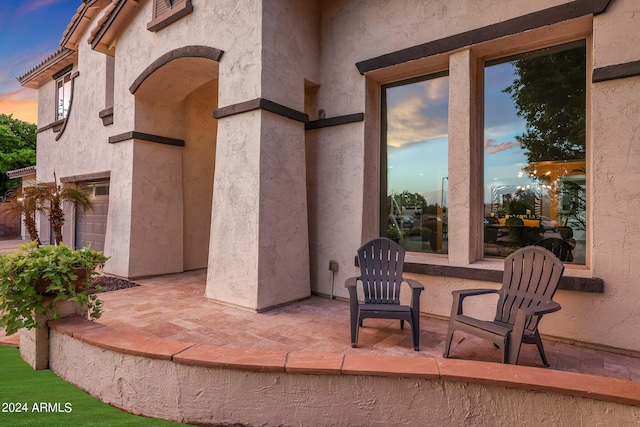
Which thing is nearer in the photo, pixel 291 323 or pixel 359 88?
pixel 291 323

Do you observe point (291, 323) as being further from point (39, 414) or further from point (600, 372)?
point (600, 372)

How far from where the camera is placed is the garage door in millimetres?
7977

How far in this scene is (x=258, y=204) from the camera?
4.65m

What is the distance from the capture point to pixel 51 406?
94.4 inches

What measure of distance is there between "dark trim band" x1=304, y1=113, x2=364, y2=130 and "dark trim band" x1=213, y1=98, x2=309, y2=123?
0.27 metres

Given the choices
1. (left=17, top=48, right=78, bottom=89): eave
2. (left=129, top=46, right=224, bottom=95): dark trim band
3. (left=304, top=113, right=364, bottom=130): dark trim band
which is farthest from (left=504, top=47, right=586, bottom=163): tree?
(left=17, top=48, right=78, bottom=89): eave

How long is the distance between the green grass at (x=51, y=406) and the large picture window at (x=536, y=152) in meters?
4.46

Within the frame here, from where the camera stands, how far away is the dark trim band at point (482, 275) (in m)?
3.51

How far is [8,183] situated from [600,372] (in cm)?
2961

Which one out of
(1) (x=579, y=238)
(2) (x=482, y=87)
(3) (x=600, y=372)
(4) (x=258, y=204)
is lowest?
(3) (x=600, y=372)

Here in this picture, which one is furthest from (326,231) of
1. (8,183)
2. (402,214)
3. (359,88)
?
(8,183)

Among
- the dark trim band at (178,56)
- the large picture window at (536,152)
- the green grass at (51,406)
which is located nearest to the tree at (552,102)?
the large picture window at (536,152)

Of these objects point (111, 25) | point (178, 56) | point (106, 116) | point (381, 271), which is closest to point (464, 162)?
point (381, 271)

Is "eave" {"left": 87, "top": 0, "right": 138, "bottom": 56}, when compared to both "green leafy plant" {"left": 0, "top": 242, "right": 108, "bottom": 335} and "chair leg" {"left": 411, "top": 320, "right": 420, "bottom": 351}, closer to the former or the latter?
"green leafy plant" {"left": 0, "top": 242, "right": 108, "bottom": 335}
